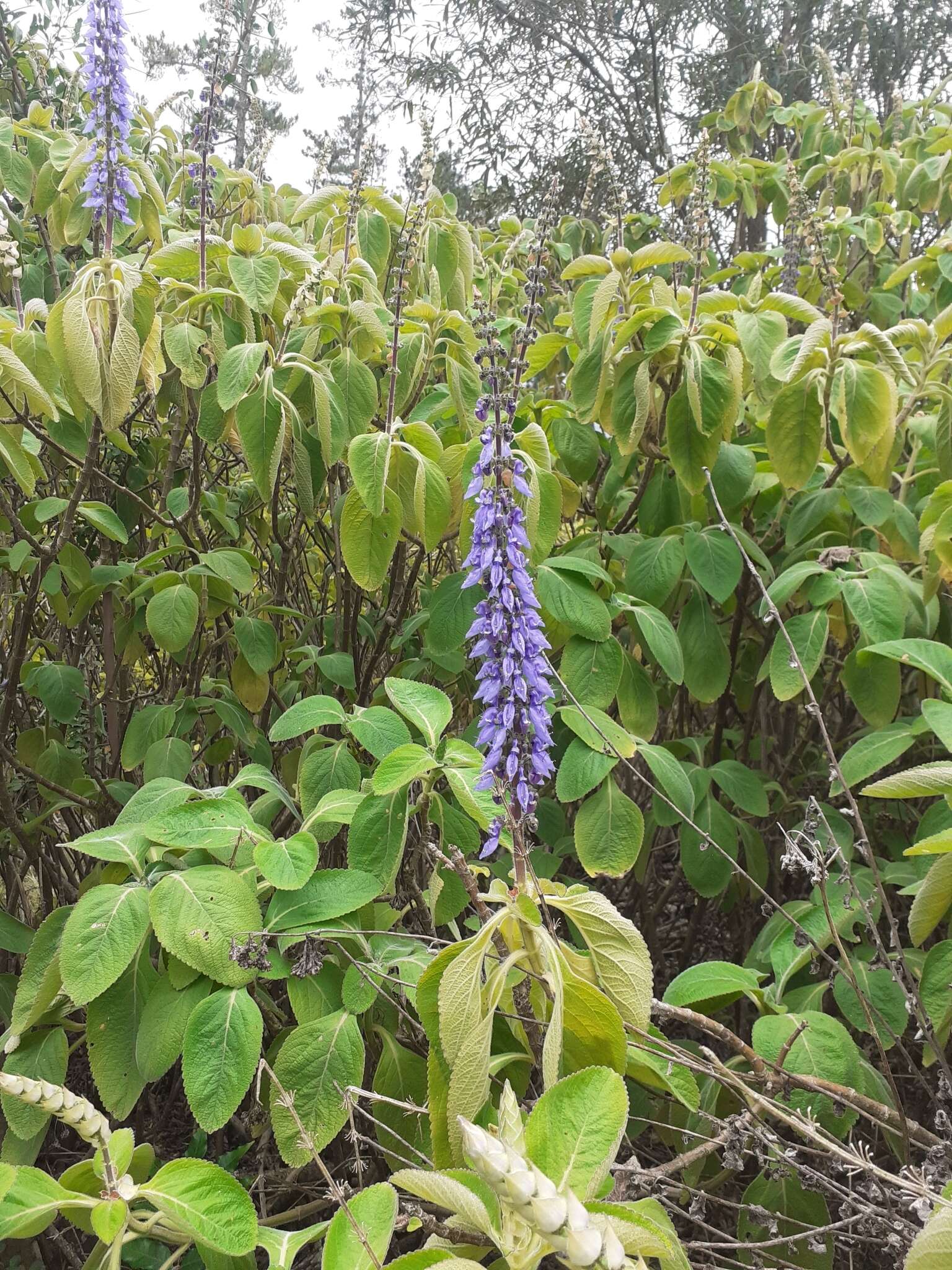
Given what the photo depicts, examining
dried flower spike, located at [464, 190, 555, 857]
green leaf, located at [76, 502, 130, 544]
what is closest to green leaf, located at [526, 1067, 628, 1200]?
dried flower spike, located at [464, 190, 555, 857]

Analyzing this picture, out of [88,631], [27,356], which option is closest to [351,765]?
[27,356]

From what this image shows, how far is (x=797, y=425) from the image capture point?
76.2 inches

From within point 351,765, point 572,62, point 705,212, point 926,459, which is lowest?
point 351,765

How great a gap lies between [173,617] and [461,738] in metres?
0.72

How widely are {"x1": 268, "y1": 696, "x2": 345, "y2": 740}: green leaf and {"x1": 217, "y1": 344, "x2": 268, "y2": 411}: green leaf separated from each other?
733 mm

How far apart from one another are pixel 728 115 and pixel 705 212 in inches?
110

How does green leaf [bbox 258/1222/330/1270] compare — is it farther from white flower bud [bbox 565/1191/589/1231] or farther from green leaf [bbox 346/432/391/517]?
green leaf [bbox 346/432/391/517]

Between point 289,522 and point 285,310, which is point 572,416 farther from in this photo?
point 289,522

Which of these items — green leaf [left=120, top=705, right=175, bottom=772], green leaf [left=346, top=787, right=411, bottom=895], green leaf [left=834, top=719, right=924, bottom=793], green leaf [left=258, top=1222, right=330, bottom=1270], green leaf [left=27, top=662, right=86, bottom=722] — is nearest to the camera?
green leaf [left=258, top=1222, right=330, bottom=1270]

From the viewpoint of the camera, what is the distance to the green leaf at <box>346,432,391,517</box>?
1.81 meters

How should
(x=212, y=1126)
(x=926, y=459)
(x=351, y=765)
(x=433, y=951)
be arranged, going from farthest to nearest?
1. (x=926, y=459)
2. (x=351, y=765)
3. (x=433, y=951)
4. (x=212, y=1126)

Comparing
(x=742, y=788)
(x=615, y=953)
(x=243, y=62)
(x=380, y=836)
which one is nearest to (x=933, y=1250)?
(x=615, y=953)

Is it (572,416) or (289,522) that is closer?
(572,416)

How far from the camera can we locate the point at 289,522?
9.97 ft
